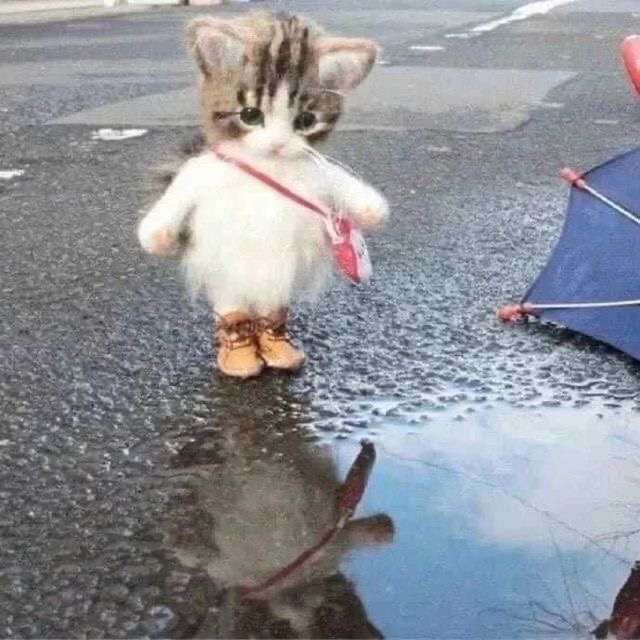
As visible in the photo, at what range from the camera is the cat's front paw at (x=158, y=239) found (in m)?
2.71

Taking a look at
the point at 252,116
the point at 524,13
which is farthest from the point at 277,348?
the point at 524,13

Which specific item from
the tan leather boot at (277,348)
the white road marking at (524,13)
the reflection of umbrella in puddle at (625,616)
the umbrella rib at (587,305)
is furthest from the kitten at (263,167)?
the white road marking at (524,13)

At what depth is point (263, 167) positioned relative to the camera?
2.69m

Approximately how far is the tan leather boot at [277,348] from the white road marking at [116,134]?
10.8 feet

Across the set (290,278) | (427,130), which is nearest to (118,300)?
(290,278)

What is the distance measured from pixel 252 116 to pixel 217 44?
0.50ft

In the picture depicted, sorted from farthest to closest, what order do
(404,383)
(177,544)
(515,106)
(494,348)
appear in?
1. (515,106)
2. (494,348)
3. (404,383)
4. (177,544)

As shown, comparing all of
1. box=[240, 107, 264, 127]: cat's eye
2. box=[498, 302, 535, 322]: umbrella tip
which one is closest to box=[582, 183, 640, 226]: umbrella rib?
box=[498, 302, 535, 322]: umbrella tip

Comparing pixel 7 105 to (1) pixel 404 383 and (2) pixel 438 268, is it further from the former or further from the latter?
(1) pixel 404 383

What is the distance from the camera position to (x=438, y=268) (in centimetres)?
384

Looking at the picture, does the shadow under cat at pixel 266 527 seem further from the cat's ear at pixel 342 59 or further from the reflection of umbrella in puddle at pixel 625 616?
the cat's ear at pixel 342 59

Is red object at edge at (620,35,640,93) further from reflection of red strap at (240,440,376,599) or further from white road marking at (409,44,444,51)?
white road marking at (409,44,444,51)

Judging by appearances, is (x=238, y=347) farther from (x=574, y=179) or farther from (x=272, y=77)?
(x=574, y=179)

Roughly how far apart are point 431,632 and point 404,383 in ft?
3.31
